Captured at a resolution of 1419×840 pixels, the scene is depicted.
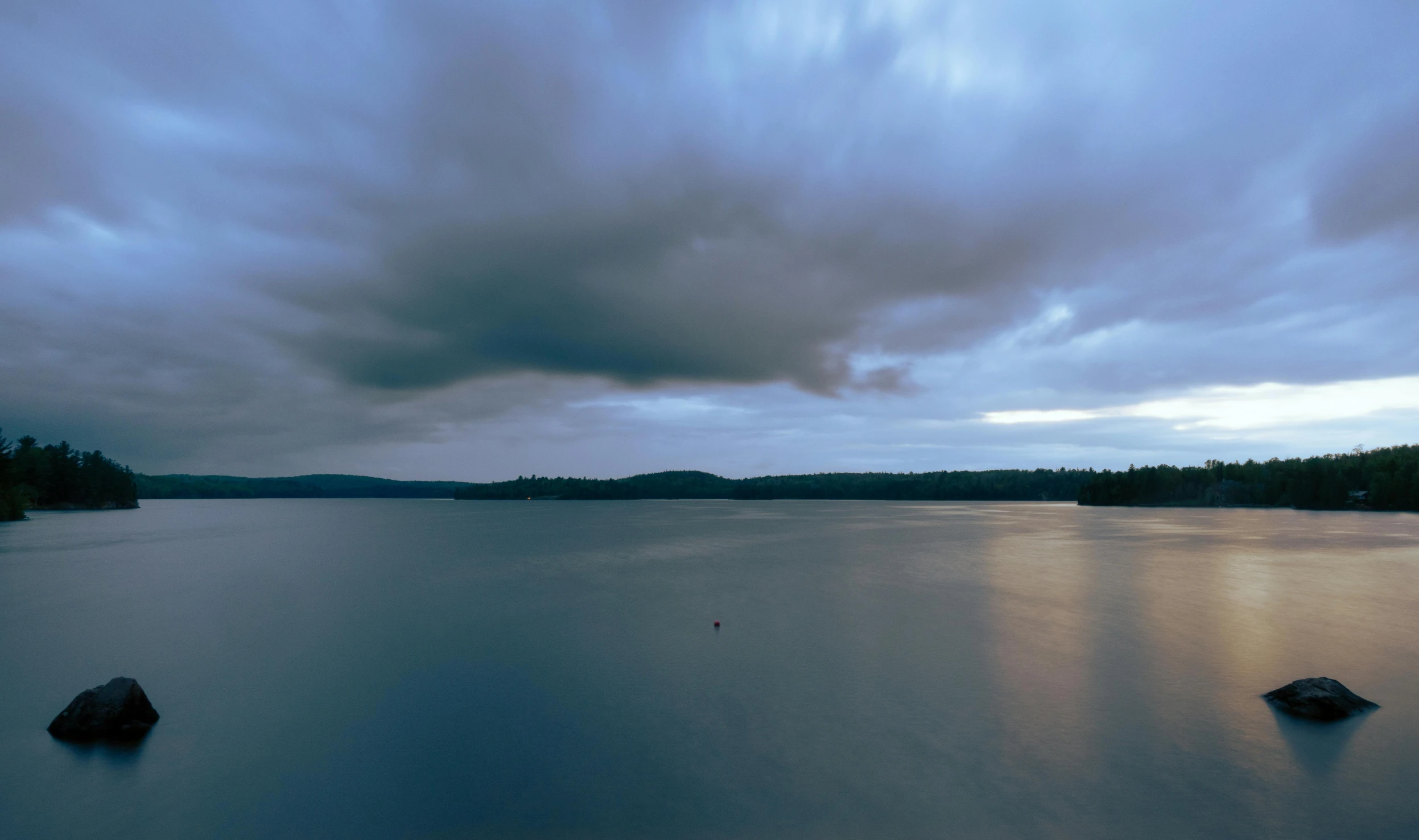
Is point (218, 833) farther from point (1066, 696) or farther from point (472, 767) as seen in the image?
point (1066, 696)

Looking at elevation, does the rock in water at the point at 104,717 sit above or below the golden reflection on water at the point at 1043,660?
above

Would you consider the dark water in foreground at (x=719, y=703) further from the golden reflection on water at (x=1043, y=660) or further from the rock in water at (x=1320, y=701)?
the rock in water at (x=1320, y=701)

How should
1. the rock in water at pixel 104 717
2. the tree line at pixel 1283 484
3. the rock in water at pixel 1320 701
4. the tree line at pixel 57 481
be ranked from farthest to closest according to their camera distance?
the tree line at pixel 1283 484 < the tree line at pixel 57 481 < the rock in water at pixel 1320 701 < the rock in water at pixel 104 717

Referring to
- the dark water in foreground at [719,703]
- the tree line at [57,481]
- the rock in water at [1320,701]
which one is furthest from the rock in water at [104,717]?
the tree line at [57,481]

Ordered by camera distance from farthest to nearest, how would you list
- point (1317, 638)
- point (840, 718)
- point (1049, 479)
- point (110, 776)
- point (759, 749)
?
point (1049, 479)
point (1317, 638)
point (840, 718)
point (759, 749)
point (110, 776)

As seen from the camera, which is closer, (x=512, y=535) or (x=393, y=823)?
(x=393, y=823)

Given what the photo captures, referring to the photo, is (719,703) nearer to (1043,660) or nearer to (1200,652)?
Answer: (1043,660)

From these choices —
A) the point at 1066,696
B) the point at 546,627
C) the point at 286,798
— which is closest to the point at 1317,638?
the point at 1066,696
